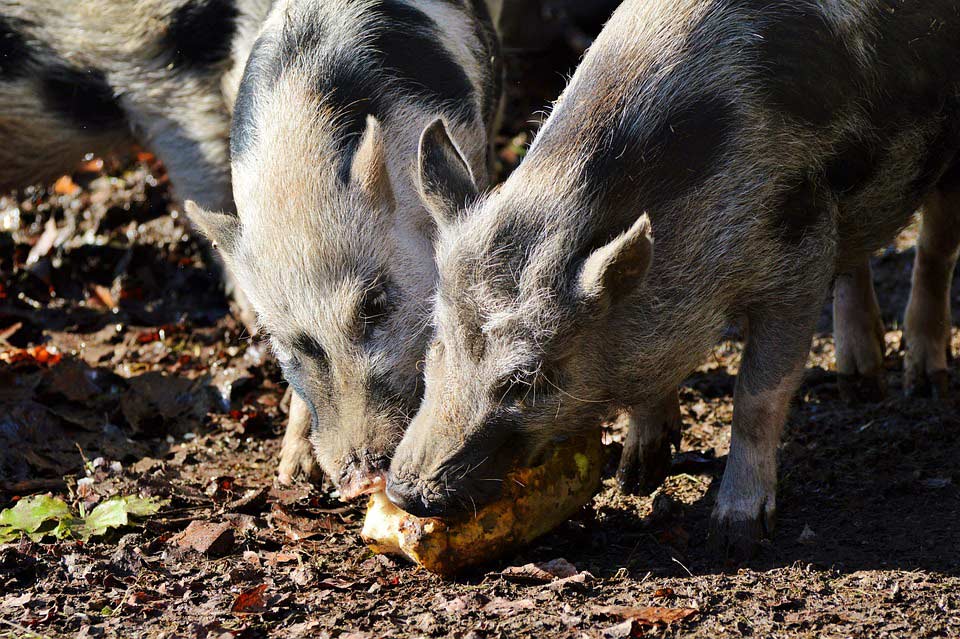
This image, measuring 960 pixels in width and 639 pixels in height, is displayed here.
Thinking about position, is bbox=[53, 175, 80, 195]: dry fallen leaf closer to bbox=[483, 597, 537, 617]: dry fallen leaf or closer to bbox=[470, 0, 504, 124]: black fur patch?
bbox=[470, 0, 504, 124]: black fur patch

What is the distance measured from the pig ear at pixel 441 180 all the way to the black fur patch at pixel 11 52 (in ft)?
11.7

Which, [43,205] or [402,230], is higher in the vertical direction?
[402,230]

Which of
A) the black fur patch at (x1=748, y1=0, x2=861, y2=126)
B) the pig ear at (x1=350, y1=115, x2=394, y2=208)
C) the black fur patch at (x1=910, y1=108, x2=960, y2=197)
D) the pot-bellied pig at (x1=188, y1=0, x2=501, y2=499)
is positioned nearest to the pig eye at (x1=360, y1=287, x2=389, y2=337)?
the pot-bellied pig at (x1=188, y1=0, x2=501, y2=499)

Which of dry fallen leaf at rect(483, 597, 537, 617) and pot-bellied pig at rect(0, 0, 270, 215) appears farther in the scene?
pot-bellied pig at rect(0, 0, 270, 215)

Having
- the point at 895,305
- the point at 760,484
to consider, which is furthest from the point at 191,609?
the point at 895,305

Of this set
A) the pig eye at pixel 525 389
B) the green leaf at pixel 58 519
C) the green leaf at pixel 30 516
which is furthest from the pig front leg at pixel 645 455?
the green leaf at pixel 30 516

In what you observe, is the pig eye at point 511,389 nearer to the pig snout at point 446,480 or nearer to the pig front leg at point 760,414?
the pig snout at point 446,480

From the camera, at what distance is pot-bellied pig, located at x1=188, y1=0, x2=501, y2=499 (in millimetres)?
4754

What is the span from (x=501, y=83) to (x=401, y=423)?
8.38 ft

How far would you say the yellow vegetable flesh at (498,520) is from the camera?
4.14 meters

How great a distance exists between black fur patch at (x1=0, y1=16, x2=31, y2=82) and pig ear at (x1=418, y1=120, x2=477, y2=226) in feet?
11.7

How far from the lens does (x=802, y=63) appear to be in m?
4.30

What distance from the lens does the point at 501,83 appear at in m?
6.51

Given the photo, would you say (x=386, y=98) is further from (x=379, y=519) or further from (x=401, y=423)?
(x=379, y=519)
